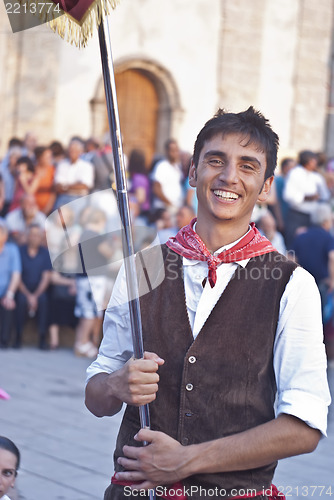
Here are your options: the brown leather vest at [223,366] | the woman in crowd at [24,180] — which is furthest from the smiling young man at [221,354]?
the woman in crowd at [24,180]

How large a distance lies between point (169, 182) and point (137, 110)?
7.32 metres

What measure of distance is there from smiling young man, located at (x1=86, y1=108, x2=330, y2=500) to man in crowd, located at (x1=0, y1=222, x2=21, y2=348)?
21.8 ft

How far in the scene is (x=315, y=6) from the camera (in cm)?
1936

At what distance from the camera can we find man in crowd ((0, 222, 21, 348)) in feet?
29.0

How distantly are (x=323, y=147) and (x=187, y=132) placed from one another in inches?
185

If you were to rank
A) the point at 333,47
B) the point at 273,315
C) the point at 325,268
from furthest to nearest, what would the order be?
the point at 333,47 → the point at 325,268 → the point at 273,315

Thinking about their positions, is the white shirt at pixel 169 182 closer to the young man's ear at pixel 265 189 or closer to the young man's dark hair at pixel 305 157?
the young man's dark hair at pixel 305 157

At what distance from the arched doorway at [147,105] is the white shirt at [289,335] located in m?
14.8

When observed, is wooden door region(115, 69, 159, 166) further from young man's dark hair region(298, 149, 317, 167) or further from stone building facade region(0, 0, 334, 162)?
young man's dark hair region(298, 149, 317, 167)

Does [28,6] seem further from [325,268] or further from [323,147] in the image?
[323,147]

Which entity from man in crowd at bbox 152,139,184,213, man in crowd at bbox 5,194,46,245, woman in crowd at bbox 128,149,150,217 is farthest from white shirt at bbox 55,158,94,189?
man in crowd at bbox 152,139,184,213

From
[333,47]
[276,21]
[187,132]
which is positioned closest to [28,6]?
[187,132]

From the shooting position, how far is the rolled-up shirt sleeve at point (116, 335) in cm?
234

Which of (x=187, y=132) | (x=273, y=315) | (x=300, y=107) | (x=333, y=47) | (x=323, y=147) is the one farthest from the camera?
(x=333, y=47)
